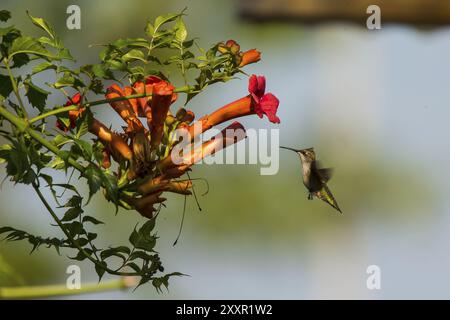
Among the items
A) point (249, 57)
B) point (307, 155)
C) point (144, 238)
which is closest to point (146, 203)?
point (144, 238)

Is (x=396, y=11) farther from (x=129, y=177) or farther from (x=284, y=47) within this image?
(x=284, y=47)

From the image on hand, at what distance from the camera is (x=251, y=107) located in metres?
2.45

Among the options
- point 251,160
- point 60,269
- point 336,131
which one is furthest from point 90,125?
point 336,131

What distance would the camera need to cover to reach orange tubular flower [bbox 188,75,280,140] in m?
2.39

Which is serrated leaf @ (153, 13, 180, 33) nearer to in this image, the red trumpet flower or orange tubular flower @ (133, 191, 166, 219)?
the red trumpet flower

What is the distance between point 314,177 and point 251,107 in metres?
1.55

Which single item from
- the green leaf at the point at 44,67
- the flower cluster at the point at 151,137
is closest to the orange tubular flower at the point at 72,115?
the flower cluster at the point at 151,137

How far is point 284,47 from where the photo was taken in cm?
872

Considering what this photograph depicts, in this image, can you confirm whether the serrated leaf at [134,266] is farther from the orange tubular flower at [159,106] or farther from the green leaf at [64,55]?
the green leaf at [64,55]

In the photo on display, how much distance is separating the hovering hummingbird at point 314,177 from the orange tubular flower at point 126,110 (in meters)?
1.65

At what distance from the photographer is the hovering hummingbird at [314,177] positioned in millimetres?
3914

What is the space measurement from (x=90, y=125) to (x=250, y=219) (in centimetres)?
592

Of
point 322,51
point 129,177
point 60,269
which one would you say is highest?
point 322,51

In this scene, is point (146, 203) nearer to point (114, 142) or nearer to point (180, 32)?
point (114, 142)
